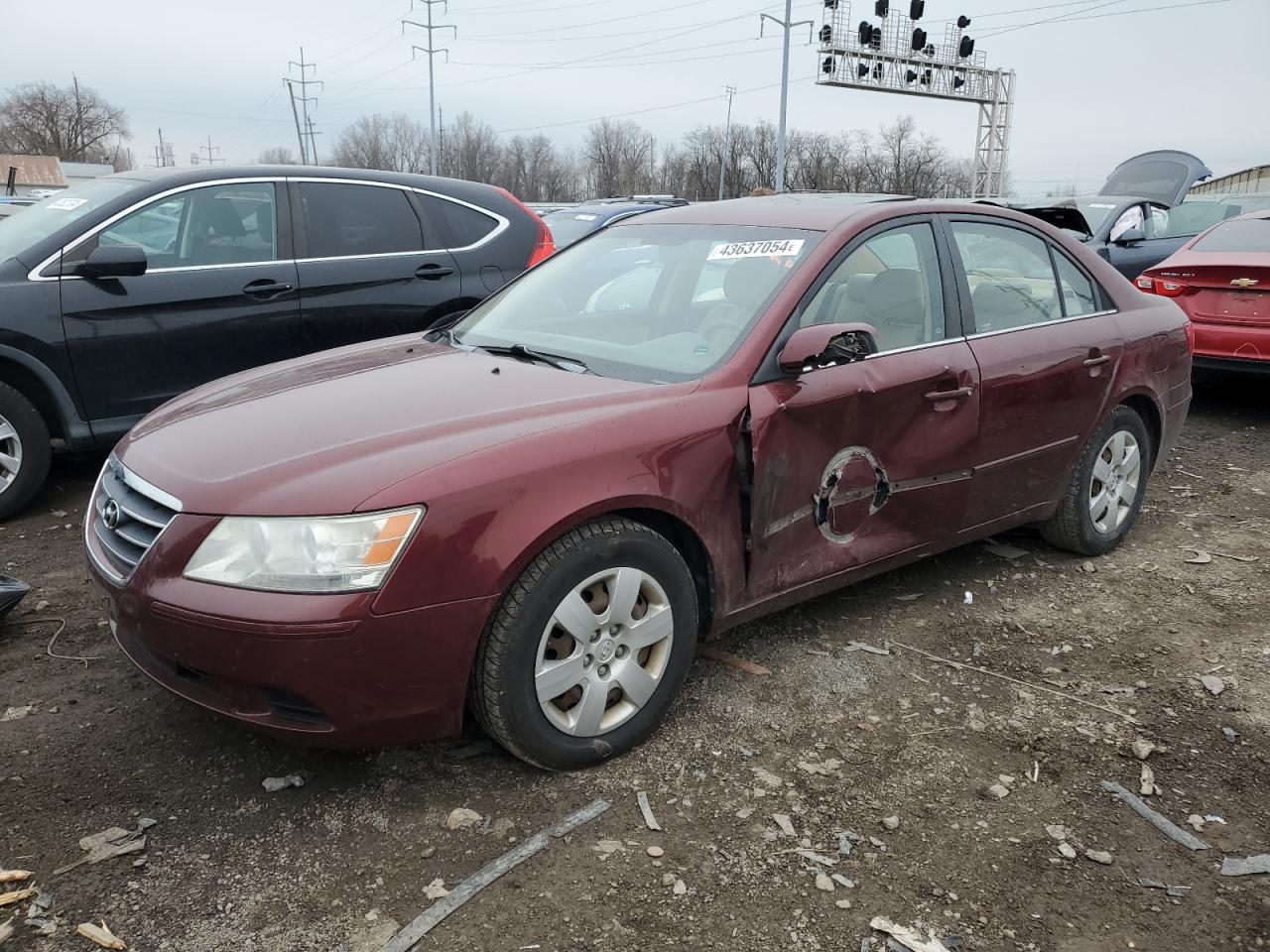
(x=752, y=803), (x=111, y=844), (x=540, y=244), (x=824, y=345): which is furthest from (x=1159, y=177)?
(x=111, y=844)

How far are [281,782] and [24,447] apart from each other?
3.11 metres

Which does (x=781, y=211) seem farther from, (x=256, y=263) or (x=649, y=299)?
(x=256, y=263)

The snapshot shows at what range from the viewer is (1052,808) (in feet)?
9.06

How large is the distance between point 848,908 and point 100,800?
199 centimetres

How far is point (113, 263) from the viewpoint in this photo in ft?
16.2

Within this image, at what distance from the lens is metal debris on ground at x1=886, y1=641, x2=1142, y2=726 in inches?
129

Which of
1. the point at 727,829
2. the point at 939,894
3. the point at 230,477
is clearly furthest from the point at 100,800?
the point at 939,894

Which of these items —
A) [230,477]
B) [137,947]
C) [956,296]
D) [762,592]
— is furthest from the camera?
[956,296]

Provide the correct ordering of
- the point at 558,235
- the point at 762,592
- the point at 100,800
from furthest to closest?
the point at 558,235, the point at 762,592, the point at 100,800

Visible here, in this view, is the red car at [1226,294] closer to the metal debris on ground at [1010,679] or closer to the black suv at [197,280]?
the metal debris on ground at [1010,679]

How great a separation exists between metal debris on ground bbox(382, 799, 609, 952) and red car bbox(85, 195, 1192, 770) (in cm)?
18

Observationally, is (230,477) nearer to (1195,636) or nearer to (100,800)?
(100,800)

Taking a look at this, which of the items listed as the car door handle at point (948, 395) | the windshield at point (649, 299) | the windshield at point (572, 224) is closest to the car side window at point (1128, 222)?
the windshield at point (572, 224)

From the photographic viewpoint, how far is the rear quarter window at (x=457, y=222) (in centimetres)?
616
